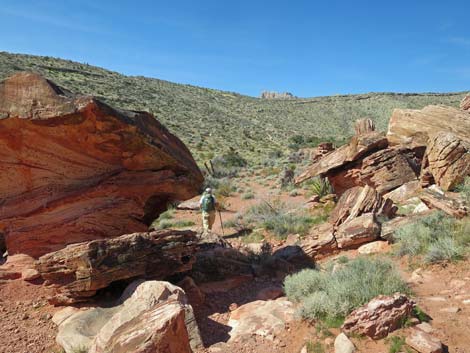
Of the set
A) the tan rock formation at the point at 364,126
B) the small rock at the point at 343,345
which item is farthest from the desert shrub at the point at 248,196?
the small rock at the point at 343,345

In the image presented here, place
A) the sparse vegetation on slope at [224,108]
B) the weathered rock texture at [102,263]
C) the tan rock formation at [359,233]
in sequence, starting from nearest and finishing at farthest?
the weathered rock texture at [102,263], the tan rock formation at [359,233], the sparse vegetation on slope at [224,108]

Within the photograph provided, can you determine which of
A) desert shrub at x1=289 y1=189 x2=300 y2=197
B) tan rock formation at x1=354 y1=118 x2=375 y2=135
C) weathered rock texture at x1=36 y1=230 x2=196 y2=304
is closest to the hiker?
weathered rock texture at x1=36 y1=230 x2=196 y2=304

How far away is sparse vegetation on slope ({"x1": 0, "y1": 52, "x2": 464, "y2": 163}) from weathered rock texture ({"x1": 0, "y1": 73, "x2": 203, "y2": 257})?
911 inches

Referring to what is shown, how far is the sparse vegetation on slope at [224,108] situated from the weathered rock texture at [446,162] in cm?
2043

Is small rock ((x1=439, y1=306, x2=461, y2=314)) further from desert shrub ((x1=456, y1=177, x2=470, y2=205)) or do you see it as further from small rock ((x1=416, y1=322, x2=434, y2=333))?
desert shrub ((x1=456, y1=177, x2=470, y2=205))

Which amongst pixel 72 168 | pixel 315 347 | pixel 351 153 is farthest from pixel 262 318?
pixel 351 153

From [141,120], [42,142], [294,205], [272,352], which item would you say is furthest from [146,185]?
Result: [294,205]

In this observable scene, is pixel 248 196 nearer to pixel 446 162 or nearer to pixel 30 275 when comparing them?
pixel 446 162

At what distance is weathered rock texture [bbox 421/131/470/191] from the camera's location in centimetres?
1159

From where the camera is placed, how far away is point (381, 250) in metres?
8.60

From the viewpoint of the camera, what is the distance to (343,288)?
596cm

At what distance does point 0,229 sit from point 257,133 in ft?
137

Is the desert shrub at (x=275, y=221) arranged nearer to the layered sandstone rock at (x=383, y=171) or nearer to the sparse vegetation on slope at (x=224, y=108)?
the layered sandstone rock at (x=383, y=171)

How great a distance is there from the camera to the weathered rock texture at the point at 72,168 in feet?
22.6
